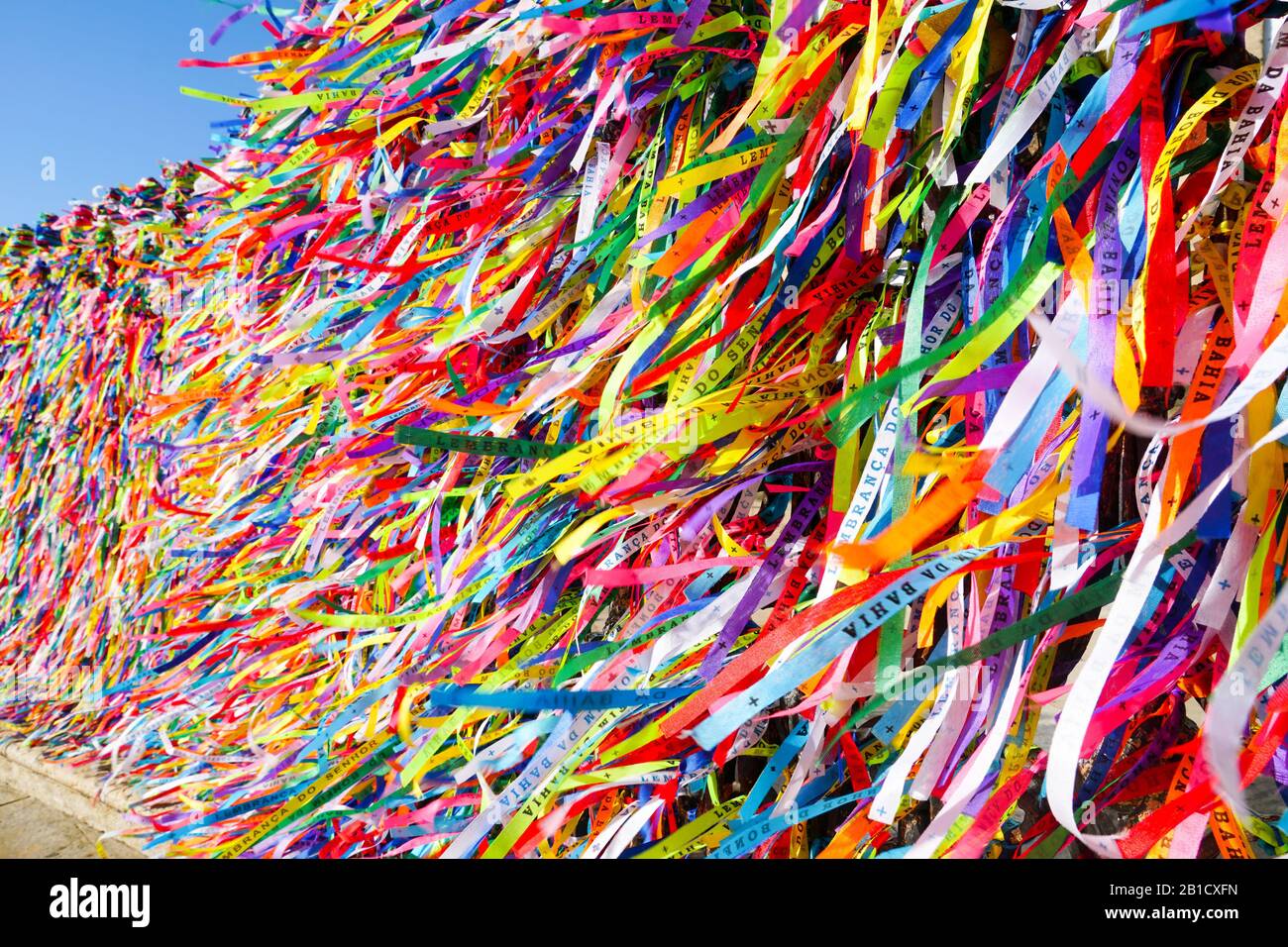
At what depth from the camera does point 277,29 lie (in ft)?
4.24

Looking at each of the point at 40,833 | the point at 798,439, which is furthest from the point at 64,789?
the point at 798,439

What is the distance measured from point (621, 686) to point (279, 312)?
103 cm

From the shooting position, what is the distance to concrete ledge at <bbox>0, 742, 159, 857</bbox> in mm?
1879

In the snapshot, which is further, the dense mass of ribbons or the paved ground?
the paved ground

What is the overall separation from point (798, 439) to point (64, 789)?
2409mm

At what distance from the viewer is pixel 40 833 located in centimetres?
209

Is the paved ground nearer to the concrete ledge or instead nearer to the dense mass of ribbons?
the concrete ledge

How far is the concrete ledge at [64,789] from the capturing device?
1.88m

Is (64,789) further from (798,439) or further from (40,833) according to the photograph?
(798,439)

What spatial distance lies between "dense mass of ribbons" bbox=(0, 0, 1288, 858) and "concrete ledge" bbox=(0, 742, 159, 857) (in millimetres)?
978

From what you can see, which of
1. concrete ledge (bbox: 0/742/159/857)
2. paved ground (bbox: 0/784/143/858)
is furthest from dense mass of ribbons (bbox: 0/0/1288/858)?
paved ground (bbox: 0/784/143/858)

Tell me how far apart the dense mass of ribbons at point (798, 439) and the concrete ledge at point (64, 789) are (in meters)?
0.98
